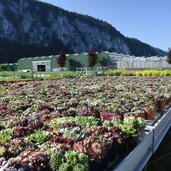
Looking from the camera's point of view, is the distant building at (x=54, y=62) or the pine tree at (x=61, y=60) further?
the pine tree at (x=61, y=60)

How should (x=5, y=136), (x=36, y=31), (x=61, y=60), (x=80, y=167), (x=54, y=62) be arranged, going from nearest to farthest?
1. (x=80, y=167)
2. (x=5, y=136)
3. (x=61, y=60)
4. (x=54, y=62)
5. (x=36, y=31)

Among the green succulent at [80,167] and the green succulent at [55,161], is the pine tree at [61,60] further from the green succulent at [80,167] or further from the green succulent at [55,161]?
the green succulent at [80,167]

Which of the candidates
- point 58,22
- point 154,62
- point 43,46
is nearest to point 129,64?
point 154,62

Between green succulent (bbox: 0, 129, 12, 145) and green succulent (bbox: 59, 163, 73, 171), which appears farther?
green succulent (bbox: 0, 129, 12, 145)

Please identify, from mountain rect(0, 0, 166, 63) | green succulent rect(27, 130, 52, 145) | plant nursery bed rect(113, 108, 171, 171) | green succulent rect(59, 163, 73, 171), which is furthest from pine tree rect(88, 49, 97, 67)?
mountain rect(0, 0, 166, 63)

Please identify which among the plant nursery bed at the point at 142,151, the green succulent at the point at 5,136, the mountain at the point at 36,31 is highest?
the mountain at the point at 36,31

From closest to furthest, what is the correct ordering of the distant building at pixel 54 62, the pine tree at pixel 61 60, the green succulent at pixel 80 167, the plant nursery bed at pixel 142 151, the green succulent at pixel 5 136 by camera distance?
the green succulent at pixel 80 167
the plant nursery bed at pixel 142 151
the green succulent at pixel 5 136
the distant building at pixel 54 62
the pine tree at pixel 61 60

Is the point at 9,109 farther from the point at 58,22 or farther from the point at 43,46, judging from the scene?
the point at 58,22

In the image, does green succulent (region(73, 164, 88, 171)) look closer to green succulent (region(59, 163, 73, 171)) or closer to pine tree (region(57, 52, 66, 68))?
green succulent (region(59, 163, 73, 171))

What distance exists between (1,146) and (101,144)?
141 cm

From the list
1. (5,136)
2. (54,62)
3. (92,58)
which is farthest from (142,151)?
(54,62)

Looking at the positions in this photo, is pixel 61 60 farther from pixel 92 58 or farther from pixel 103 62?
pixel 103 62

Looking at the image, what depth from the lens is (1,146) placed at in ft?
16.8

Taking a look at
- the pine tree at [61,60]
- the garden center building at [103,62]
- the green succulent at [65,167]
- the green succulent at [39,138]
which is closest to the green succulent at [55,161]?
the green succulent at [65,167]
